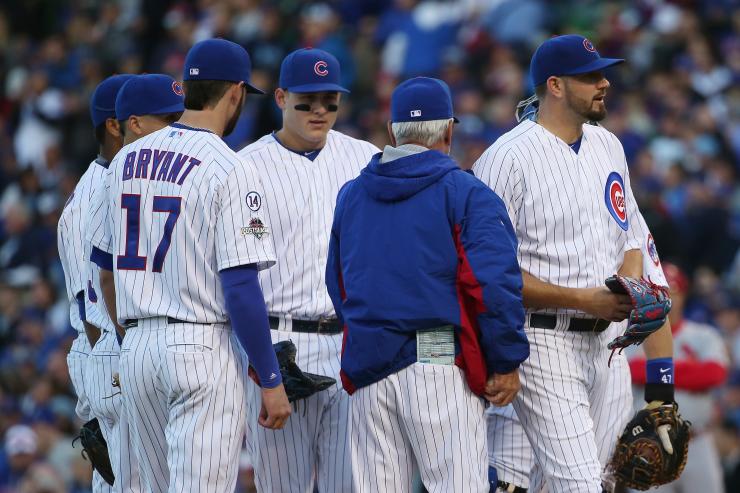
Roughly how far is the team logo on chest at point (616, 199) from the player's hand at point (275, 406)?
1776mm

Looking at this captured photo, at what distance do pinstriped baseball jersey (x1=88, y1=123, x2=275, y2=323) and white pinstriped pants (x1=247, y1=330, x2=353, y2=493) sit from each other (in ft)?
3.10

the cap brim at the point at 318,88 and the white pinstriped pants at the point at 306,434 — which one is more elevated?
the cap brim at the point at 318,88

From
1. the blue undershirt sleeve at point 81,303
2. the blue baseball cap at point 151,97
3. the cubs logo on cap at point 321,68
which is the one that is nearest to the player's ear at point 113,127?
the blue baseball cap at point 151,97

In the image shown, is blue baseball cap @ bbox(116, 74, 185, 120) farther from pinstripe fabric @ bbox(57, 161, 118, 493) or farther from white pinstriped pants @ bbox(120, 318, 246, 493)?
white pinstriped pants @ bbox(120, 318, 246, 493)

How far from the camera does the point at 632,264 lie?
21.5 ft

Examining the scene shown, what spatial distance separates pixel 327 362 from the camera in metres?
6.63

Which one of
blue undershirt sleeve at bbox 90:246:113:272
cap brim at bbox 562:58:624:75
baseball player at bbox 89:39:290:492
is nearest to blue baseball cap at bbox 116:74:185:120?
baseball player at bbox 89:39:290:492

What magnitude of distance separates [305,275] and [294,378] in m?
0.62

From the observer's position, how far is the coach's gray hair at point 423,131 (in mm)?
5859

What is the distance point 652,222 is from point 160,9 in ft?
29.9

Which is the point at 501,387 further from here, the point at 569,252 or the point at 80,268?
the point at 80,268

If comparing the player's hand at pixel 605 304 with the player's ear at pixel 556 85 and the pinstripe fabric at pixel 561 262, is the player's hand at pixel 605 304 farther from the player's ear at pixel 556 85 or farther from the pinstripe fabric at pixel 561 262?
the player's ear at pixel 556 85

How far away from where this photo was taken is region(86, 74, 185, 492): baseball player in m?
6.20

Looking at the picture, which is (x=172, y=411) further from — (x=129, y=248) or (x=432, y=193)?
(x=432, y=193)
